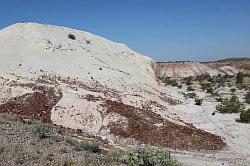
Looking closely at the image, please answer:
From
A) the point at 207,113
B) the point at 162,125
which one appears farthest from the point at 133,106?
the point at 207,113

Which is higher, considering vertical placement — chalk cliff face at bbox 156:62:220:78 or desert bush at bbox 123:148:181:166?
chalk cliff face at bbox 156:62:220:78

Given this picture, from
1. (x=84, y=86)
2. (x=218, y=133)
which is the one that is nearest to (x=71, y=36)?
(x=84, y=86)

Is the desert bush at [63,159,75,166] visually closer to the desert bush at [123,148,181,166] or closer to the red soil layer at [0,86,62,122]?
the desert bush at [123,148,181,166]

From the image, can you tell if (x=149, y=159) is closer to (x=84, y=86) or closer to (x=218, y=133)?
(x=218, y=133)

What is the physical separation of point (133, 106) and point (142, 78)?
1205 cm

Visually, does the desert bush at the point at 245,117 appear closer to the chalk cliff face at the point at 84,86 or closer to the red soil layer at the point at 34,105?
the chalk cliff face at the point at 84,86

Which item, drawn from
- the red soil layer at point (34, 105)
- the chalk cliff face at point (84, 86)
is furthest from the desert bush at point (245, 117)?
the red soil layer at point (34, 105)

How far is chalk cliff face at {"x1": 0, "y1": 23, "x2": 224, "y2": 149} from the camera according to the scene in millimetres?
26469

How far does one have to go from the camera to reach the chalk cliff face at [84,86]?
2647 cm

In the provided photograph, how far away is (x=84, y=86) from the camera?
3303cm

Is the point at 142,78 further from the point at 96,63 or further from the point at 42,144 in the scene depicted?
the point at 42,144

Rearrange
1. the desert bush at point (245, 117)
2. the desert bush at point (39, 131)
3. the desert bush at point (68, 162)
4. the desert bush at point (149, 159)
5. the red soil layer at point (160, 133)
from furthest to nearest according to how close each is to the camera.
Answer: the desert bush at point (245, 117) < the red soil layer at point (160, 133) < the desert bush at point (39, 131) < the desert bush at point (149, 159) < the desert bush at point (68, 162)

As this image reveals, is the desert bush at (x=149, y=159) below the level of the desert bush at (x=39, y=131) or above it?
below

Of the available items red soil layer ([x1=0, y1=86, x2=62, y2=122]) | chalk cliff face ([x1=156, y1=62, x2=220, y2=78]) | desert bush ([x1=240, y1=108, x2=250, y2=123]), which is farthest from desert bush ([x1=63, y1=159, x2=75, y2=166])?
chalk cliff face ([x1=156, y1=62, x2=220, y2=78])
